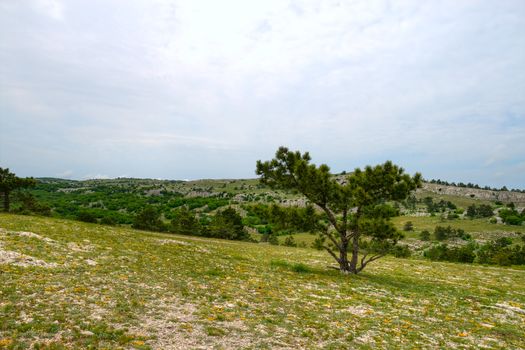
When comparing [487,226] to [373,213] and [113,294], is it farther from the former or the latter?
[113,294]

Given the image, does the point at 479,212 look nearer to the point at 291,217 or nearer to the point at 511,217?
the point at 511,217

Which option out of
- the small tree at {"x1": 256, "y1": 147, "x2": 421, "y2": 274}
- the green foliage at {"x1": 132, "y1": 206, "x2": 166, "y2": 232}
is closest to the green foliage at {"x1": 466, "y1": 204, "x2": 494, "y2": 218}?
the green foliage at {"x1": 132, "y1": 206, "x2": 166, "y2": 232}

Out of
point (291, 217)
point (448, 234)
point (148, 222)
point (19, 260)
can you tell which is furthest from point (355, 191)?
point (448, 234)

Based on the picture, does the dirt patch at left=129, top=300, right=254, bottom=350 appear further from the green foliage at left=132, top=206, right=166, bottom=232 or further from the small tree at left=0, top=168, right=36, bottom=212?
the green foliage at left=132, top=206, right=166, bottom=232

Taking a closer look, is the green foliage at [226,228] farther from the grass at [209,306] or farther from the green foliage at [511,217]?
the green foliage at [511,217]

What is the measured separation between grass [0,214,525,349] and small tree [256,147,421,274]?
3.87 m

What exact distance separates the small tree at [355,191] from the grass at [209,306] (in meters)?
3.87

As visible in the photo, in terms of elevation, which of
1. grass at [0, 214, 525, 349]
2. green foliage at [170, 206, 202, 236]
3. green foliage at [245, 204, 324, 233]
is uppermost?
green foliage at [245, 204, 324, 233]

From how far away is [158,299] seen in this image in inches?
611

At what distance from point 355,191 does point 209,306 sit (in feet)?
51.8

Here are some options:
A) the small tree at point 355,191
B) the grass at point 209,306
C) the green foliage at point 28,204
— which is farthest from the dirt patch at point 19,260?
the green foliage at point 28,204

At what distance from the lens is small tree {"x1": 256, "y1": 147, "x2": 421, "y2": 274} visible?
26.9 metres

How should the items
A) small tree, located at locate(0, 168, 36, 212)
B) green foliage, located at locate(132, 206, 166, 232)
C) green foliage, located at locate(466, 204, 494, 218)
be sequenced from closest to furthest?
small tree, located at locate(0, 168, 36, 212) → green foliage, located at locate(132, 206, 166, 232) → green foliage, located at locate(466, 204, 494, 218)

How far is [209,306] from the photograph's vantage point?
15.5m
